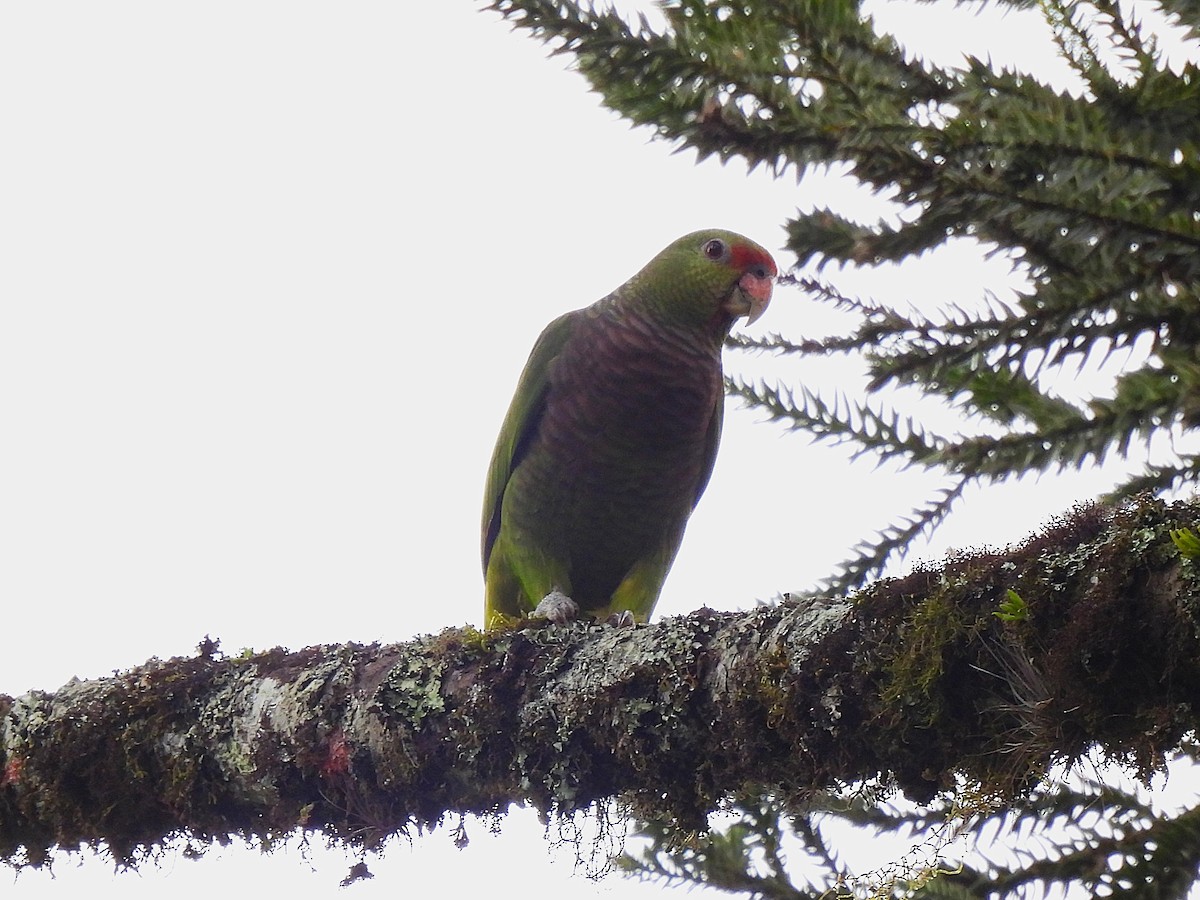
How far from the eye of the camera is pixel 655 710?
2.63 metres

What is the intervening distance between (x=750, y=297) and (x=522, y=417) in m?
1.17

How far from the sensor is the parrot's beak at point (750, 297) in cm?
527

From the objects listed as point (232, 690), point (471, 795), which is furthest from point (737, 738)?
point (232, 690)

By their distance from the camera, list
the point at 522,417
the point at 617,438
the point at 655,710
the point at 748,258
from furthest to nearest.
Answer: the point at 748,258 < the point at 522,417 < the point at 617,438 < the point at 655,710

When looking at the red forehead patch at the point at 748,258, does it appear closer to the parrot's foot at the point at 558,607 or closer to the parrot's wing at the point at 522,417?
the parrot's wing at the point at 522,417

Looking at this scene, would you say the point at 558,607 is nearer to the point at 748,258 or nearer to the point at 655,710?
the point at 748,258

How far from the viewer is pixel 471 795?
2.95m

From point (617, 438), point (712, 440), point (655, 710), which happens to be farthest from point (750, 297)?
point (655, 710)

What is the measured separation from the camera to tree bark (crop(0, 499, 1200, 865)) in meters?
1.89

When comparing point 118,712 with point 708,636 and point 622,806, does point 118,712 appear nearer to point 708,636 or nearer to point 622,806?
point 622,806

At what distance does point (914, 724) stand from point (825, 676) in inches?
7.8

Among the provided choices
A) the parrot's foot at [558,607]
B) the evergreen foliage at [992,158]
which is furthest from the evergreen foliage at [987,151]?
the parrot's foot at [558,607]

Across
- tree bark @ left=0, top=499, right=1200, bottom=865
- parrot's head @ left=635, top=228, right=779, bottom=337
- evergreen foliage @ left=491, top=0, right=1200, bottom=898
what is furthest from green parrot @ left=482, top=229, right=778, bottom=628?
evergreen foliage @ left=491, top=0, right=1200, bottom=898

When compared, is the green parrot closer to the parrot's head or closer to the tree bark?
the parrot's head
